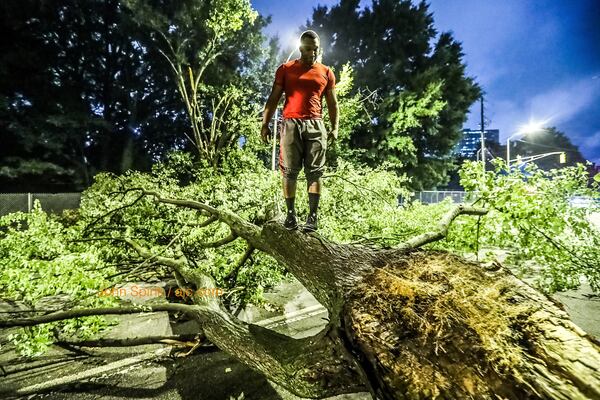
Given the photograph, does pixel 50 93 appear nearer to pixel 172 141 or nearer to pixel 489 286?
pixel 172 141

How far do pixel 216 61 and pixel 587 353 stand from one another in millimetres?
18913

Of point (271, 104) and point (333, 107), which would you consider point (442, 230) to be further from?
point (271, 104)

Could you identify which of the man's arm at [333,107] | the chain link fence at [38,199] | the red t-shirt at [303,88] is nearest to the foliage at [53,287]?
the red t-shirt at [303,88]

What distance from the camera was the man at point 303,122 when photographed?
283 cm

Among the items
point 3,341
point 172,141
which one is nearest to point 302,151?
point 3,341

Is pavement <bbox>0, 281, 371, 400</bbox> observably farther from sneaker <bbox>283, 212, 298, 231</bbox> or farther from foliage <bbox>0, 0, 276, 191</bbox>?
foliage <bbox>0, 0, 276, 191</bbox>

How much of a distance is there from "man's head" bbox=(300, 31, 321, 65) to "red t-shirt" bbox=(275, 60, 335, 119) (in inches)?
2.4

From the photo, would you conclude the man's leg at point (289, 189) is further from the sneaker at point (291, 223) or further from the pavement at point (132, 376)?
the pavement at point (132, 376)

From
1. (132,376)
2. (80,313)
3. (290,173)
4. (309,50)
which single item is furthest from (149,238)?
(309,50)

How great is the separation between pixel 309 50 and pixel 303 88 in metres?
0.35

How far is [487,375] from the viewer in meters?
1.31

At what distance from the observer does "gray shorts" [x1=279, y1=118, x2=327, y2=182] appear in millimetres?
2826

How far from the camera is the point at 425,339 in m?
1.46

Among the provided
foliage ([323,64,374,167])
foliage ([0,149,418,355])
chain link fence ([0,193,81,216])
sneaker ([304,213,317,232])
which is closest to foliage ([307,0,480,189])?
foliage ([323,64,374,167])
